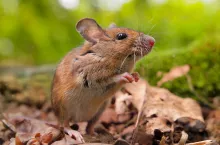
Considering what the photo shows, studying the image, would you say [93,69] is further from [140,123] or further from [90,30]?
[140,123]

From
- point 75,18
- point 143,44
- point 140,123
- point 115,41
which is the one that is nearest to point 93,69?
point 115,41

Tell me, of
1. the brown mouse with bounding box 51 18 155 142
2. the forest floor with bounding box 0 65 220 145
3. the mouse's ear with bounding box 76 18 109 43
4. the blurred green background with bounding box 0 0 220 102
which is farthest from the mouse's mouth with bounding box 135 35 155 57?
the blurred green background with bounding box 0 0 220 102

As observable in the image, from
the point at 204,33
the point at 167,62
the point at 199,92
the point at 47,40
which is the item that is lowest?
the point at 199,92

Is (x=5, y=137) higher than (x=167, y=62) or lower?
lower

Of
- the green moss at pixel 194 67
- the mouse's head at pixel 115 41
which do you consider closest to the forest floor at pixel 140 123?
the green moss at pixel 194 67

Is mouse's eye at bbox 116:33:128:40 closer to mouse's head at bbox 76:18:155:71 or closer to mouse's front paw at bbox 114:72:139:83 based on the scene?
mouse's head at bbox 76:18:155:71

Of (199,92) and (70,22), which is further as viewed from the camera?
(70,22)

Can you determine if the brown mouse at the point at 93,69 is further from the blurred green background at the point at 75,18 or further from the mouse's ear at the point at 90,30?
the blurred green background at the point at 75,18

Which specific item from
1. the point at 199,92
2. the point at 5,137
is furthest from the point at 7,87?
the point at 199,92

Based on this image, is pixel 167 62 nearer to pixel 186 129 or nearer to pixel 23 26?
pixel 186 129
